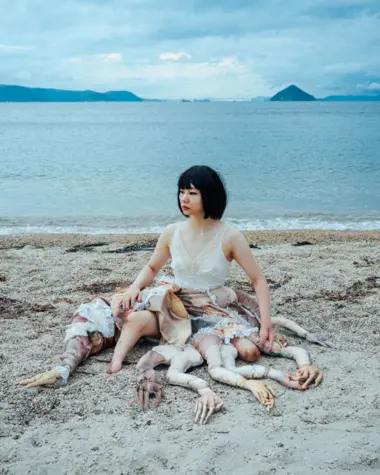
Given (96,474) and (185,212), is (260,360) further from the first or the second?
(96,474)

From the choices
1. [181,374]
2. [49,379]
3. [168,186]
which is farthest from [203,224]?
[168,186]

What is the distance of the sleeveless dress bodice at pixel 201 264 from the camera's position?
13.4 ft

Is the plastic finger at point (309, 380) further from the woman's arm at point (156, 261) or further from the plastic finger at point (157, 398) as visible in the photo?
the woman's arm at point (156, 261)

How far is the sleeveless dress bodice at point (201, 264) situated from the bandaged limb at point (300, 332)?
2.15ft

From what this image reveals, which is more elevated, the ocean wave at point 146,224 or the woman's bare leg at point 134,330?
the woman's bare leg at point 134,330

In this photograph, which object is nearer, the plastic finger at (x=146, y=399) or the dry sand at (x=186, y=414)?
the dry sand at (x=186, y=414)

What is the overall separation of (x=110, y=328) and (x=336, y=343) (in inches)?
68.4

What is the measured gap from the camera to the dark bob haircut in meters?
3.88

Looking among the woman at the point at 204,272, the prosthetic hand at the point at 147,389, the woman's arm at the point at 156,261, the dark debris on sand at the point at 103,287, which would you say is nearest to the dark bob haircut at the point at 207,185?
the woman at the point at 204,272

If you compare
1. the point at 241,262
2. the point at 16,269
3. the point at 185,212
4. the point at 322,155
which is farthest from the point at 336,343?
the point at 322,155

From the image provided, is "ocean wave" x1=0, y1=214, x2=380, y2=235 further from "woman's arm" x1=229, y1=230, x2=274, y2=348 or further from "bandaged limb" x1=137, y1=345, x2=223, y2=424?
"bandaged limb" x1=137, y1=345, x2=223, y2=424

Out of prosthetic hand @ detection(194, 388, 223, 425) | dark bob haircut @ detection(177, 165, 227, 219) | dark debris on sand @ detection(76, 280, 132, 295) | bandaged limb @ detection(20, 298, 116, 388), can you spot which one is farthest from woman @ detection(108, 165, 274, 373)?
dark debris on sand @ detection(76, 280, 132, 295)

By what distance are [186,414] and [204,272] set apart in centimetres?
115

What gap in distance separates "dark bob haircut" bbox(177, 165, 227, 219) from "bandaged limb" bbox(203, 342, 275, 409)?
961mm
